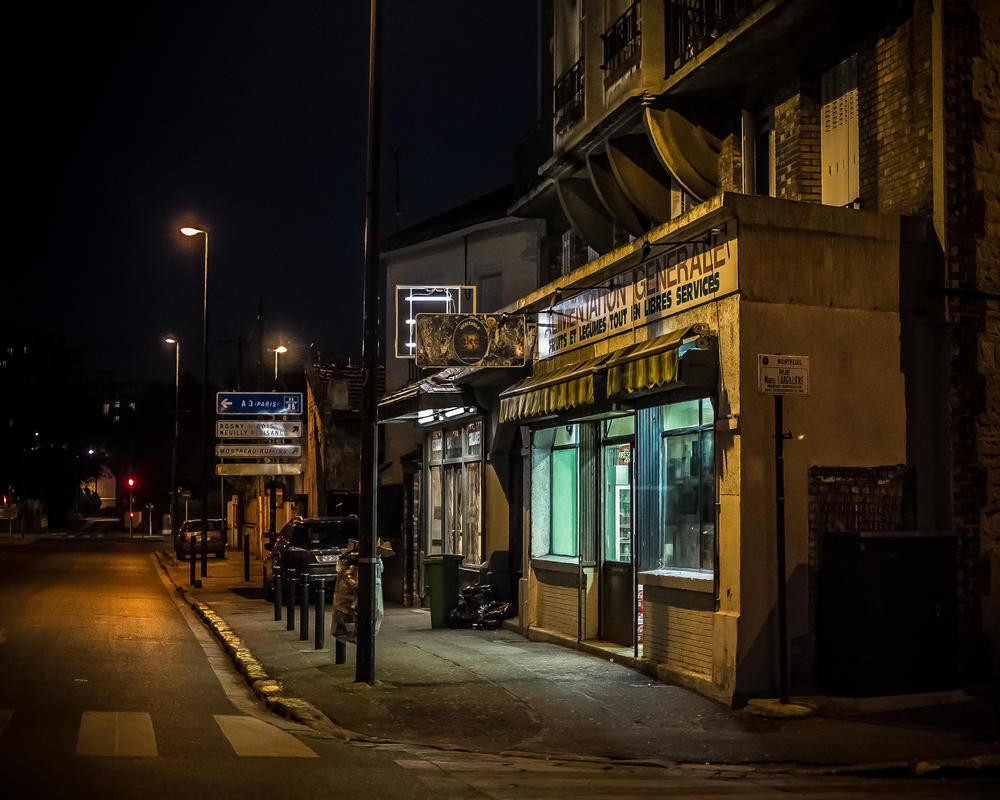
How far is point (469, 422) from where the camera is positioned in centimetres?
1977

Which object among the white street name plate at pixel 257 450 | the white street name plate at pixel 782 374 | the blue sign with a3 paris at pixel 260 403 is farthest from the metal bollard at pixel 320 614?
the blue sign with a3 paris at pixel 260 403

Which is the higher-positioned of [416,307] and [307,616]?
[416,307]

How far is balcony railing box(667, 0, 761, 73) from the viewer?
13.4 m

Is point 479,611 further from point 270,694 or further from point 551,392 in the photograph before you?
point 270,694

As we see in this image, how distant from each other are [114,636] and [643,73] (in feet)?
35.4

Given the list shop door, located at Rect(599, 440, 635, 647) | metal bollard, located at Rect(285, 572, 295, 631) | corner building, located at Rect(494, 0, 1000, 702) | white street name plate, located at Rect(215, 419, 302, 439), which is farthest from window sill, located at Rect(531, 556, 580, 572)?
white street name plate, located at Rect(215, 419, 302, 439)

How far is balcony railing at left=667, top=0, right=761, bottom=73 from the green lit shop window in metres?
4.45

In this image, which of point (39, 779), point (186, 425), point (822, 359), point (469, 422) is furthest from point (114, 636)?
point (186, 425)

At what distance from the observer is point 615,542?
571 inches

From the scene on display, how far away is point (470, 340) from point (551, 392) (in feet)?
6.84

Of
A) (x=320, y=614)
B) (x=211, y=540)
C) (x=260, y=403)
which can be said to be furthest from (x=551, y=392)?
(x=211, y=540)

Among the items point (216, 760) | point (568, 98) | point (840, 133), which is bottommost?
point (216, 760)

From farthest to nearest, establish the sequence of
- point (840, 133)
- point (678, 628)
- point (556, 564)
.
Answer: point (556, 564) < point (840, 133) < point (678, 628)

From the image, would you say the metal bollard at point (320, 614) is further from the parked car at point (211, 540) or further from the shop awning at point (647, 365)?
the parked car at point (211, 540)
